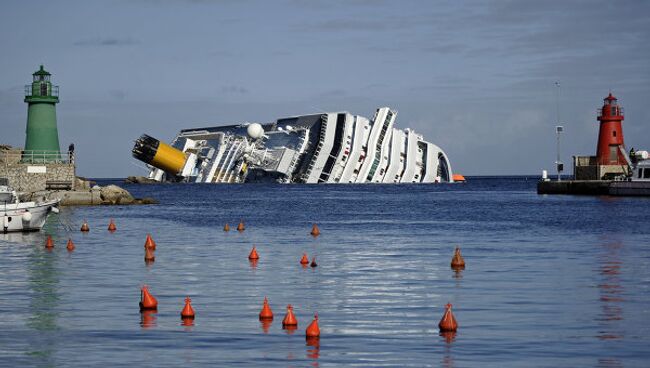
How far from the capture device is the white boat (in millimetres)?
47219

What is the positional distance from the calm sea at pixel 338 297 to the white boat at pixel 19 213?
743mm

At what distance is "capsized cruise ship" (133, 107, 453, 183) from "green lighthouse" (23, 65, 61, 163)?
5516 centimetres

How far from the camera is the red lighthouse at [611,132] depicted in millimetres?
89188

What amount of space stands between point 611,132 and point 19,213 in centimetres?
5534

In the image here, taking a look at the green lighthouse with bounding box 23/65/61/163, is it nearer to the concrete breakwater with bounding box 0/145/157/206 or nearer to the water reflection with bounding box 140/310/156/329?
the concrete breakwater with bounding box 0/145/157/206

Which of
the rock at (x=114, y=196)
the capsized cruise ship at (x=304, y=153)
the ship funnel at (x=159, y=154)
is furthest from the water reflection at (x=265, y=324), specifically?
the ship funnel at (x=159, y=154)

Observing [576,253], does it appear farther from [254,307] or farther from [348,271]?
[254,307]

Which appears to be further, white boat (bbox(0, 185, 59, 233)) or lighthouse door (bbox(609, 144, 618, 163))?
lighthouse door (bbox(609, 144, 618, 163))

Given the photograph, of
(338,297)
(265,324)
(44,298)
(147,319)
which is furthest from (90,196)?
(265,324)

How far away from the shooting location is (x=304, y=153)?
13512cm

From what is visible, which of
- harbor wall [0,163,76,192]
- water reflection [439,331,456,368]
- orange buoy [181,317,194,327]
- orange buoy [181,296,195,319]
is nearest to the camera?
water reflection [439,331,456,368]

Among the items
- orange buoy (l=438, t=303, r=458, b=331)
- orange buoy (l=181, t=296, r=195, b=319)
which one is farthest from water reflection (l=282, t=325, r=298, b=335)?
orange buoy (l=438, t=303, r=458, b=331)

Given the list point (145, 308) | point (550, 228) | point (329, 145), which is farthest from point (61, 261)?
point (329, 145)

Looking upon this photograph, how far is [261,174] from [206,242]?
328 feet
